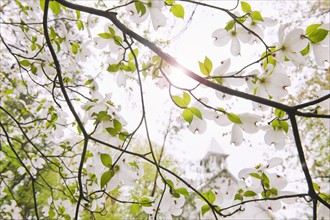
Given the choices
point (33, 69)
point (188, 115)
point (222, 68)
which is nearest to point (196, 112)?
point (188, 115)

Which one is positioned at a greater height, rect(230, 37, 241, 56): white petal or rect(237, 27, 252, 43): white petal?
rect(237, 27, 252, 43): white petal

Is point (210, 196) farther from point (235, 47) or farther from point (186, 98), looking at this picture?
point (235, 47)

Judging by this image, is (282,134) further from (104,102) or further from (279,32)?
(104,102)

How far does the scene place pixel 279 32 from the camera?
61cm

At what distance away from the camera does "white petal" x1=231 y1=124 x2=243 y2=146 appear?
2.01ft

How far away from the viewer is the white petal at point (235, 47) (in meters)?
0.83

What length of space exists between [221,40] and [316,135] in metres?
4.83

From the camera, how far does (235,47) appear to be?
2.73ft

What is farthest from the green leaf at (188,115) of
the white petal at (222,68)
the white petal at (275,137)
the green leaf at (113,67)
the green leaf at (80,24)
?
the green leaf at (80,24)

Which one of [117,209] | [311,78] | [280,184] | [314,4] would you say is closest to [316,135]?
[311,78]

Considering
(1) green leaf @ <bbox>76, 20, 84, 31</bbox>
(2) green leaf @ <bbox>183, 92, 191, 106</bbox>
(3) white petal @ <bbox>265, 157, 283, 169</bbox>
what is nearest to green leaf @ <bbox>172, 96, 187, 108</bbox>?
(2) green leaf @ <bbox>183, 92, 191, 106</bbox>

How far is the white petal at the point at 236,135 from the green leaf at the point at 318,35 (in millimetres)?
250

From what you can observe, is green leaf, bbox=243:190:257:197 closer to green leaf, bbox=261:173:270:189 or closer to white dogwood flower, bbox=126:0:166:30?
green leaf, bbox=261:173:270:189

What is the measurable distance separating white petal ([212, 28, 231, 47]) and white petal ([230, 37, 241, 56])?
0.02 metres
